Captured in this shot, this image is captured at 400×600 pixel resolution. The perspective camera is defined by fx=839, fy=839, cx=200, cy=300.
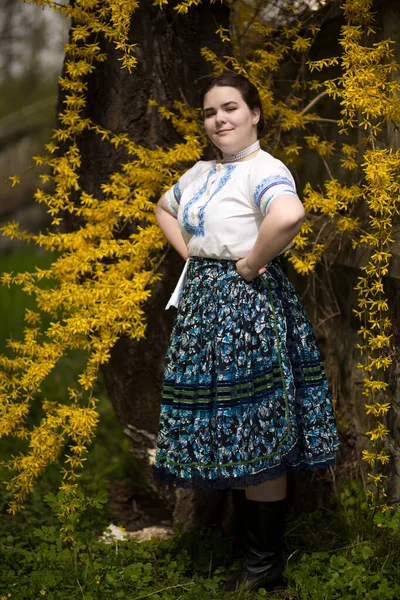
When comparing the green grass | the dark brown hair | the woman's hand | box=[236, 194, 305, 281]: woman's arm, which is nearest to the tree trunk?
the green grass

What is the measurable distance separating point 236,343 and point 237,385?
0.12m

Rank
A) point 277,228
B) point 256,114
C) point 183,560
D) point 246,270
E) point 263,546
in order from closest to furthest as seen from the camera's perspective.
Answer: point 277,228 < point 246,270 < point 256,114 < point 263,546 < point 183,560

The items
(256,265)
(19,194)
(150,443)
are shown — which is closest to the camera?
(256,265)

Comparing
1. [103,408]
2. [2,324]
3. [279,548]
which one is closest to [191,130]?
[279,548]

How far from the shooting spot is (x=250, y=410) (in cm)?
249

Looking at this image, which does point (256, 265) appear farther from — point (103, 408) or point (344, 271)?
point (103, 408)

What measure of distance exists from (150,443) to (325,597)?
1097mm

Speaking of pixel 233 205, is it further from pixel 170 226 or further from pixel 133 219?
pixel 133 219

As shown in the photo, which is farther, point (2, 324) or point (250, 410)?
point (2, 324)

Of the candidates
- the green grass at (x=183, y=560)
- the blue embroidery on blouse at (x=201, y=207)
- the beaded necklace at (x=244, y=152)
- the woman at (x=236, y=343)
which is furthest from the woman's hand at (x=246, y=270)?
the green grass at (x=183, y=560)

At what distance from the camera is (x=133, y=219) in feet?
10.0

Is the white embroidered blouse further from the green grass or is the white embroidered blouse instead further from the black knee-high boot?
the green grass

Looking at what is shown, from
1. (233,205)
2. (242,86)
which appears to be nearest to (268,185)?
(233,205)

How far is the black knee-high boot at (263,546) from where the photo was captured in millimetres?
2676
